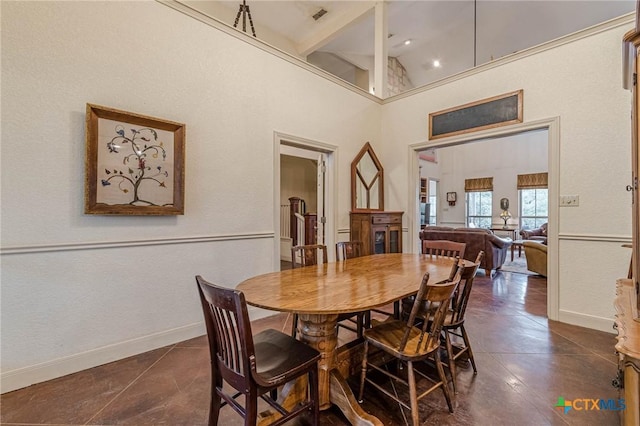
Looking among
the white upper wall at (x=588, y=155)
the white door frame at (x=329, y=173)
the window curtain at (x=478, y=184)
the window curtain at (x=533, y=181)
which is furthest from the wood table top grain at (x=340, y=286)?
the window curtain at (x=478, y=184)

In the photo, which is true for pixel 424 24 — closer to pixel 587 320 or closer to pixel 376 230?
pixel 376 230

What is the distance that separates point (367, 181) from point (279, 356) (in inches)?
133

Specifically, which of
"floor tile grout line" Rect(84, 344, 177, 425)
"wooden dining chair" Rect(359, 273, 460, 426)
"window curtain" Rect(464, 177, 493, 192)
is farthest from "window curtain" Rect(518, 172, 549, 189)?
"floor tile grout line" Rect(84, 344, 177, 425)

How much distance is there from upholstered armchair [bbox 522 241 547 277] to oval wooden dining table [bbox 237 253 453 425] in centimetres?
370

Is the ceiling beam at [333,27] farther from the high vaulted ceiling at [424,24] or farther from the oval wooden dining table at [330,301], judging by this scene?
the oval wooden dining table at [330,301]

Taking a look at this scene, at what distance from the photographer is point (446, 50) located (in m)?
7.01

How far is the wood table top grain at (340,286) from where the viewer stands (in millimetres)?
1321

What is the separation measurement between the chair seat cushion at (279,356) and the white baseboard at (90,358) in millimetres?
1375

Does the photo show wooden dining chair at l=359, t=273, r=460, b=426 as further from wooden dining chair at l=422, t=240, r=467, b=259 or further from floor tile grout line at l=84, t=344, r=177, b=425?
floor tile grout line at l=84, t=344, r=177, b=425

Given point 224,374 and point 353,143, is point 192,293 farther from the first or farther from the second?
point 353,143

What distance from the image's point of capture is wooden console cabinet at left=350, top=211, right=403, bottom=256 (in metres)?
3.96

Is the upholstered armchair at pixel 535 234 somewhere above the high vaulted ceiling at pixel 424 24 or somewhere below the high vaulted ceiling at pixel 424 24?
below

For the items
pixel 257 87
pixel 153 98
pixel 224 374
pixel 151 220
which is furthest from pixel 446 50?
pixel 224 374

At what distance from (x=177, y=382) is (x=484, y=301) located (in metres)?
3.46
